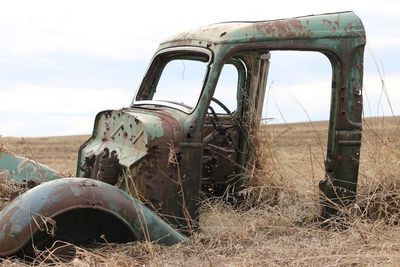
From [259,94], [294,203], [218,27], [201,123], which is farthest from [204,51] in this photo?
[294,203]

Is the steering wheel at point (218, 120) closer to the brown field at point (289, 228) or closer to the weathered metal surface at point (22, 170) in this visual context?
the brown field at point (289, 228)

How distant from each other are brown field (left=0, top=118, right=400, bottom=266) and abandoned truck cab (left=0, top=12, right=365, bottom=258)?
0.19 metres

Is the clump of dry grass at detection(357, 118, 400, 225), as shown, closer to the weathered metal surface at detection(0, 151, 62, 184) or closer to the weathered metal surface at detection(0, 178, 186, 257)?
the weathered metal surface at detection(0, 178, 186, 257)

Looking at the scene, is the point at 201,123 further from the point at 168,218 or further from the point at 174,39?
the point at 174,39

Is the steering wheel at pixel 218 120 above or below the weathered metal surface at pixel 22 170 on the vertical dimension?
above

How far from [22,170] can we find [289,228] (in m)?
2.86

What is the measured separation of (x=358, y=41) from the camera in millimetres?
5008

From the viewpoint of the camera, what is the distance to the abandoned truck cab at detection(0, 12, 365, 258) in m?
4.77

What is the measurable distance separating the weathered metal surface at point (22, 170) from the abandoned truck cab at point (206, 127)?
3.24 feet

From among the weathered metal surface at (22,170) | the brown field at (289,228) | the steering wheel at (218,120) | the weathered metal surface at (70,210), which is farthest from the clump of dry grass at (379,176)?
the weathered metal surface at (22,170)

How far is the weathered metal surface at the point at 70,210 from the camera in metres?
4.01

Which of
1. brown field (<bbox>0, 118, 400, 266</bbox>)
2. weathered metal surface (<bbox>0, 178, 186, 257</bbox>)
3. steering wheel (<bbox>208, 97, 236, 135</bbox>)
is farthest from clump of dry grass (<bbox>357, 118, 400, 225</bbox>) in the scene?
weathered metal surface (<bbox>0, 178, 186, 257</bbox>)

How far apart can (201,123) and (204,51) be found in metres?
0.58

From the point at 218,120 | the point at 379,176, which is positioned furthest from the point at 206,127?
the point at 379,176
